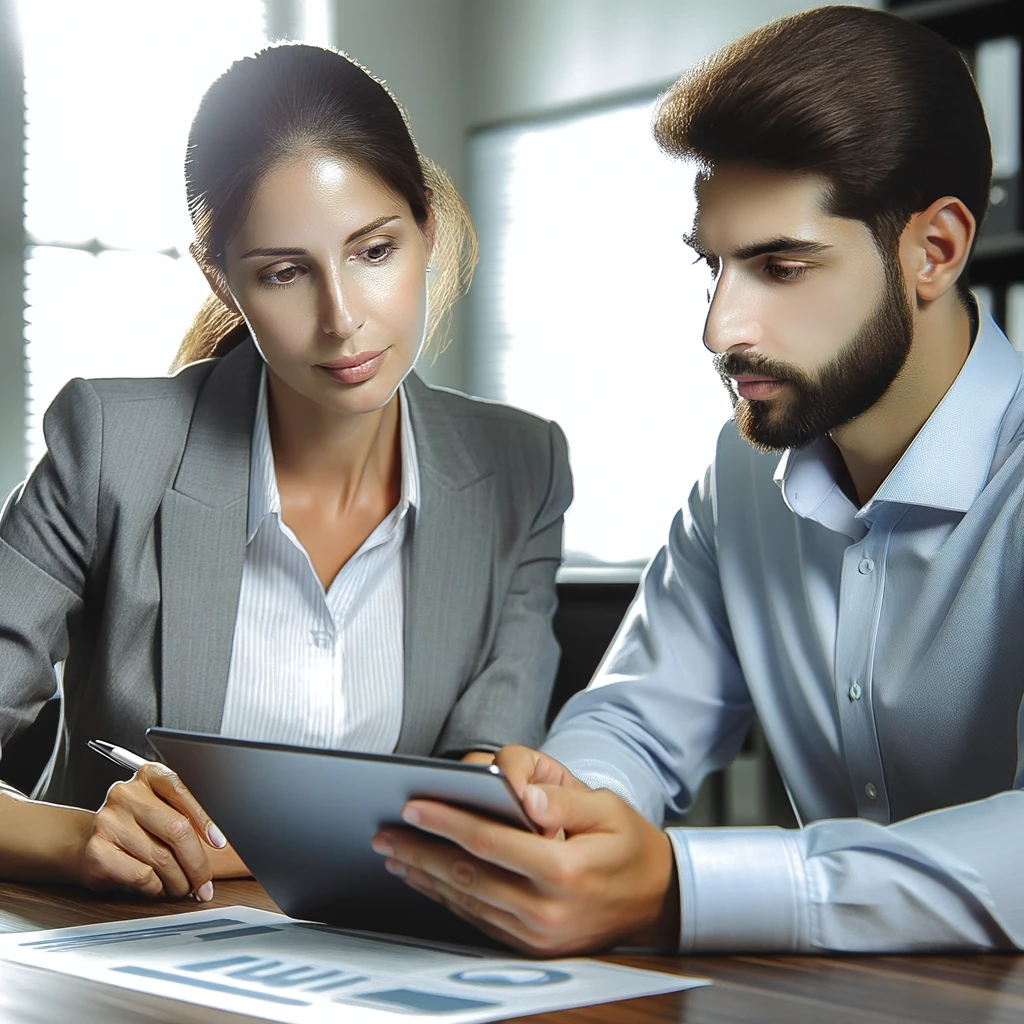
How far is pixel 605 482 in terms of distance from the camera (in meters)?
4.80

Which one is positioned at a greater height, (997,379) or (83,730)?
(997,379)

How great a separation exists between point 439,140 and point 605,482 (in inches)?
61.1

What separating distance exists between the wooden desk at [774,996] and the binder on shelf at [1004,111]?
2647 mm

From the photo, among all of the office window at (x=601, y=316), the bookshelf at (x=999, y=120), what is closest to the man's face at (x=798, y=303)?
the bookshelf at (x=999, y=120)

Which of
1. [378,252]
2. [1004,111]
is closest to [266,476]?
[378,252]

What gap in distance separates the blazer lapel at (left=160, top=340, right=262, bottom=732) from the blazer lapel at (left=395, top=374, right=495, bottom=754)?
0.67 feet

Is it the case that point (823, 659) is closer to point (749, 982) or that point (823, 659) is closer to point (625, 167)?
point (749, 982)

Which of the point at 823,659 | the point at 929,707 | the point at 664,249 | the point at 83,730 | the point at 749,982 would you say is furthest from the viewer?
the point at 664,249

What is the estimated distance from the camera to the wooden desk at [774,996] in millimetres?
723

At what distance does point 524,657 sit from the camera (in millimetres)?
1562

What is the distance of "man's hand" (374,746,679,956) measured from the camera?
83cm

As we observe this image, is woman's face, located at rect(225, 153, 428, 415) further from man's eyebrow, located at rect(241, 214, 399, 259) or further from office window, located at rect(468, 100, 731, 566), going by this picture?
office window, located at rect(468, 100, 731, 566)

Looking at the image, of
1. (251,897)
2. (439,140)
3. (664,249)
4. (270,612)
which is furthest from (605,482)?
(251,897)

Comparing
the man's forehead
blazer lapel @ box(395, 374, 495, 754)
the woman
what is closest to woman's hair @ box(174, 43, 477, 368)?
the woman
